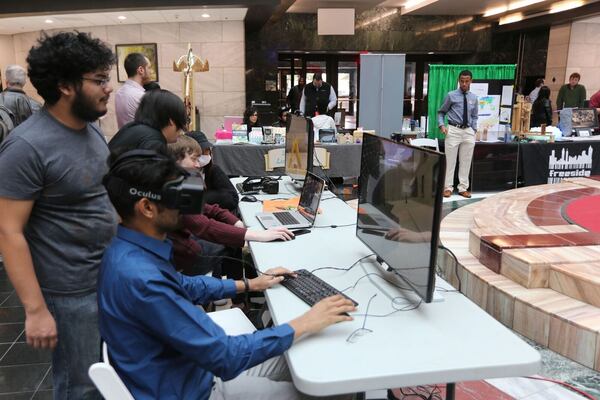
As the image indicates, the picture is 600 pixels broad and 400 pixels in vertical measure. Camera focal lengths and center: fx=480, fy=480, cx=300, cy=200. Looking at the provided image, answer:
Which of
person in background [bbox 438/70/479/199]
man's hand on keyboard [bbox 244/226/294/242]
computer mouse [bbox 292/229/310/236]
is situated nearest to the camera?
man's hand on keyboard [bbox 244/226/294/242]

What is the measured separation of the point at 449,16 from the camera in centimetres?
1209

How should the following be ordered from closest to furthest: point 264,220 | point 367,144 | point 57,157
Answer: point 57,157 → point 367,144 → point 264,220

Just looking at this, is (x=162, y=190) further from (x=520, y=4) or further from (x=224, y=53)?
(x=520, y=4)

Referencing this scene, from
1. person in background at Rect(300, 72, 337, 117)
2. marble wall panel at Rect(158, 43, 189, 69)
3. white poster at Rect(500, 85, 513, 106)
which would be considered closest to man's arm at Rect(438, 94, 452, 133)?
white poster at Rect(500, 85, 513, 106)

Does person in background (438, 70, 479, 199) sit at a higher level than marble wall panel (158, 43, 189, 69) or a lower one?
lower

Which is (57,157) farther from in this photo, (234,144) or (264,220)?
(234,144)

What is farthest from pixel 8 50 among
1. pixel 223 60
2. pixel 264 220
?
pixel 264 220

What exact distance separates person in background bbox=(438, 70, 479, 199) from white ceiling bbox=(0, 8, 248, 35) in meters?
4.13

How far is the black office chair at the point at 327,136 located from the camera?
6.56 m

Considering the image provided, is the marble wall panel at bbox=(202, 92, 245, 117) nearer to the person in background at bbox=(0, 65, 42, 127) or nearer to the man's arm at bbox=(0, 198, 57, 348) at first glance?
the person in background at bbox=(0, 65, 42, 127)

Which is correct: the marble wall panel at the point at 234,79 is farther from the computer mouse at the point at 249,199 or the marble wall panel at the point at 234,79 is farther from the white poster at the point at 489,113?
the computer mouse at the point at 249,199

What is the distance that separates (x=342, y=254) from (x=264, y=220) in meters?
0.65

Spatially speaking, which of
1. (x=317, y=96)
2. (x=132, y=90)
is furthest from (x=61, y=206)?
(x=317, y=96)

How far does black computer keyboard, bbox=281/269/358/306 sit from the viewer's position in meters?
1.63
